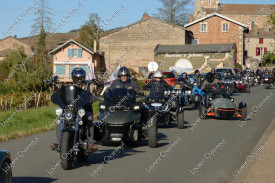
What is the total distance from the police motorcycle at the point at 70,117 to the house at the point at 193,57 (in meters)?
55.7

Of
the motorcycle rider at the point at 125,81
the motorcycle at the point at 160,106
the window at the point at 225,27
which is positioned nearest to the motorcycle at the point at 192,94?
the motorcycle at the point at 160,106

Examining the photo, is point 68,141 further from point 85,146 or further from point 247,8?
point 247,8

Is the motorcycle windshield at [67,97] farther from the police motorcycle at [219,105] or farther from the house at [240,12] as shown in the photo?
the house at [240,12]

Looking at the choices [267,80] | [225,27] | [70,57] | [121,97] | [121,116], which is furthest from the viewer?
[225,27]

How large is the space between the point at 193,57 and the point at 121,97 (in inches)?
2166

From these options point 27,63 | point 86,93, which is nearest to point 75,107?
point 86,93

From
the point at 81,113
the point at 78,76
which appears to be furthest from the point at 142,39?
the point at 81,113

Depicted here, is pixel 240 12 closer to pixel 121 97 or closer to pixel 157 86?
pixel 157 86

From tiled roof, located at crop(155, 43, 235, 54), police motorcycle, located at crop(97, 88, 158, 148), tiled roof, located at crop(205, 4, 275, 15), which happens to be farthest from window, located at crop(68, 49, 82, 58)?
tiled roof, located at crop(205, 4, 275, 15)

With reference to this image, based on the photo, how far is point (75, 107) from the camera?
29.1 ft

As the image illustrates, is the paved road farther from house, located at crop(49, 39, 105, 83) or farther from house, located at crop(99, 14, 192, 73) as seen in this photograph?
house, located at crop(99, 14, 192, 73)

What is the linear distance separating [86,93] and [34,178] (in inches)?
72.5

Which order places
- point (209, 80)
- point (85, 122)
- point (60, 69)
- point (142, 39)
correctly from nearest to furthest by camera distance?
point (85, 122) < point (209, 80) < point (60, 69) < point (142, 39)

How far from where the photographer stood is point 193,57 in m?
65.3
